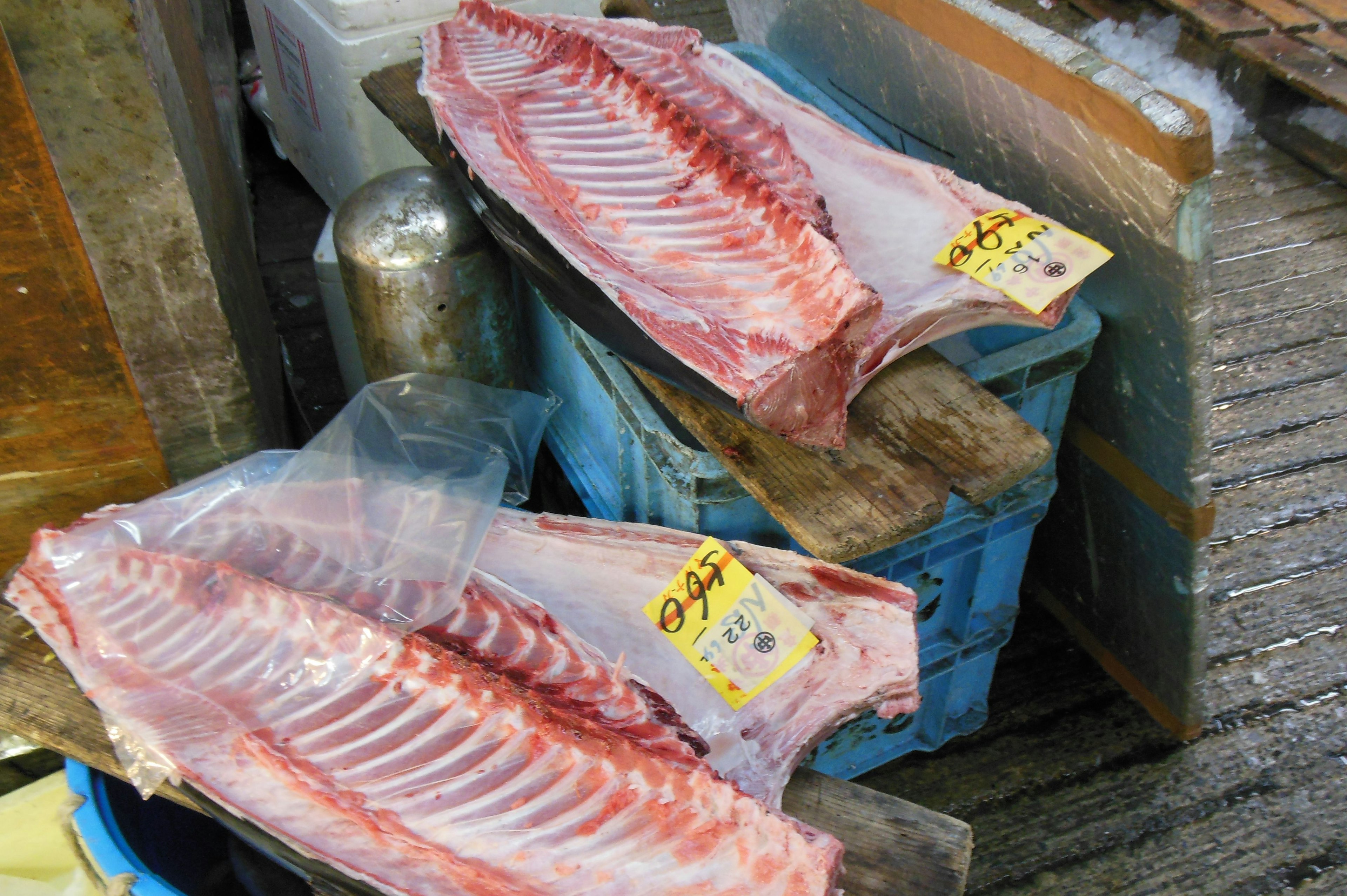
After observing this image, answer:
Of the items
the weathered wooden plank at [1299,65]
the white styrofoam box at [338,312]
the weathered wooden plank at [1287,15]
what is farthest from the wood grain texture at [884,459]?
the weathered wooden plank at [1287,15]

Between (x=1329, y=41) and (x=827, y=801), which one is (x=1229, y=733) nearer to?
(x=827, y=801)

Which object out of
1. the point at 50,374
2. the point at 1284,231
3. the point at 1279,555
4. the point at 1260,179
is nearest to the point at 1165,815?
the point at 1279,555

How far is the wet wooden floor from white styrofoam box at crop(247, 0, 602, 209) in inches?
91.4

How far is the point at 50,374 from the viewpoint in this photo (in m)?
2.12

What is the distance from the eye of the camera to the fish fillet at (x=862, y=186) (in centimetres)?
186

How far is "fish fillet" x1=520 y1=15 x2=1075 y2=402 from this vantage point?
186 cm

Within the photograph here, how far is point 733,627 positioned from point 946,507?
0.47m

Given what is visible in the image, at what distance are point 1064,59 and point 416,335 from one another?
151cm

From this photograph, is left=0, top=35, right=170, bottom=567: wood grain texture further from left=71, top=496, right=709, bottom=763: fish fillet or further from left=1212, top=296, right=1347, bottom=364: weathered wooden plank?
left=1212, top=296, right=1347, bottom=364: weathered wooden plank

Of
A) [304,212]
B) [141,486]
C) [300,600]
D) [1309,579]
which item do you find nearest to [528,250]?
[300,600]

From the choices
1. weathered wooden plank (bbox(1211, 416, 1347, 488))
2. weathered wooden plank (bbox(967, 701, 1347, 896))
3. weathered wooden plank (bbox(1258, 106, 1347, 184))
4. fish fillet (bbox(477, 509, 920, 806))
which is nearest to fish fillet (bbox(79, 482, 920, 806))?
fish fillet (bbox(477, 509, 920, 806))

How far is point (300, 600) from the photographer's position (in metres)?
1.70

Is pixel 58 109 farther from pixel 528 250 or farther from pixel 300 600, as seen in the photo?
pixel 300 600

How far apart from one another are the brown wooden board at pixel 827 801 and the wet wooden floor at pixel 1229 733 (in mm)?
832
